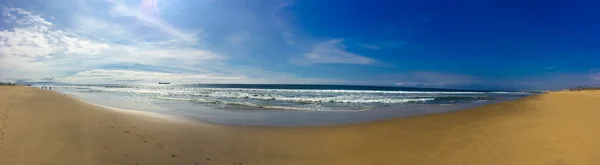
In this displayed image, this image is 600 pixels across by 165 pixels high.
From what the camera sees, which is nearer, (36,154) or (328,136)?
(36,154)

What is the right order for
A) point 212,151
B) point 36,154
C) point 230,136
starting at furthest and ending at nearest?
point 230,136, point 212,151, point 36,154

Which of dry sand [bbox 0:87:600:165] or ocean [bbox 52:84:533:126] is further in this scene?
ocean [bbox 52:84:533:126]

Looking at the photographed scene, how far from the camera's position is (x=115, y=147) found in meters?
6.27

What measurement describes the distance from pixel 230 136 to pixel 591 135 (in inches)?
380

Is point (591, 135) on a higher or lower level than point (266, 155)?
higher

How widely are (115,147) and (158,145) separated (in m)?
0.89

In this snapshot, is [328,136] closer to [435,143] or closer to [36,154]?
[435,143]

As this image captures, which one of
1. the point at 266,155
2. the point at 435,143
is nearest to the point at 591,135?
the point at 435,143

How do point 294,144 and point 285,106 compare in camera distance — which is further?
point 285,106

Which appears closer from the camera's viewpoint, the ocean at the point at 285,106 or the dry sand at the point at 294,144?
the dry sand at the point at 294,144

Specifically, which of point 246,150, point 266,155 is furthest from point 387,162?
point 246,150

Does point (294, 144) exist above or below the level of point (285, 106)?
below

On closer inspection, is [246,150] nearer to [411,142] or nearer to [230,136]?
[230,136]

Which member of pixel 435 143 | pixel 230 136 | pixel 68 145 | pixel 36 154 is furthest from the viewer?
pixel 230 136
